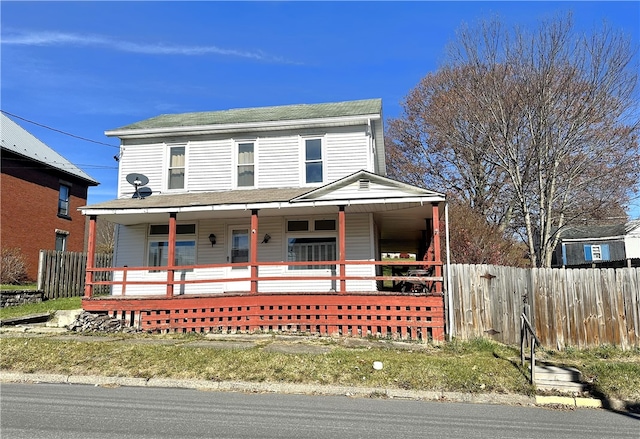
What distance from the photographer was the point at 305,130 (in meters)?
13.9

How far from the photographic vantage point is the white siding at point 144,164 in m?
14.1

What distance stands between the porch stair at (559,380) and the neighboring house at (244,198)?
5.66 metres

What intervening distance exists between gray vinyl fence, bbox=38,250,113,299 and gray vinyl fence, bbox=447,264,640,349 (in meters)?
14.4

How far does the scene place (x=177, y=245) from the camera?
13.8m

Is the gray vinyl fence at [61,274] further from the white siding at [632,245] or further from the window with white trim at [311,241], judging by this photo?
the white siding at [632,245]

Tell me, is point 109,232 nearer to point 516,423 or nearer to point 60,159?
point 60,159

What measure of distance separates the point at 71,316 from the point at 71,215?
56.2ft

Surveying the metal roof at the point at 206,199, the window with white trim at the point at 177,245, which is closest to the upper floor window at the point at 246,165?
the metal roof at the point at 206,199

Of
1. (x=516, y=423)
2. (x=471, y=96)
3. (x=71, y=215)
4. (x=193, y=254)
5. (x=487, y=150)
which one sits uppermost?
(x=471, y=96)

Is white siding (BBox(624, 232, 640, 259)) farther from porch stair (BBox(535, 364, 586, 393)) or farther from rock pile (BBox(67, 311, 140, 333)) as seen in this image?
rock pile (BBox(67, 311, 140, 333))

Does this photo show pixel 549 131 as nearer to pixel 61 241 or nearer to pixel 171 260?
pixel 171 260

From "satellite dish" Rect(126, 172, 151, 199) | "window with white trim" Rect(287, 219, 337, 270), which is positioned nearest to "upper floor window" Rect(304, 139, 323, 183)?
"window with white trim" Rect(287, 219, 337, 270)

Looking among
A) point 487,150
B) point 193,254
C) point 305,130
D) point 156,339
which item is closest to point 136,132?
point 193,254

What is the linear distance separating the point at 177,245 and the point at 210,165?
2815mm
